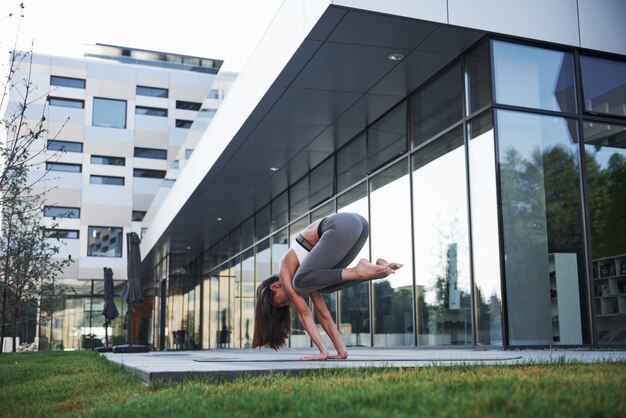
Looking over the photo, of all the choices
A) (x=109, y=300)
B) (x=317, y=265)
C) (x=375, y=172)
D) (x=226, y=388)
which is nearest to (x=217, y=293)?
(x=109, y=300)

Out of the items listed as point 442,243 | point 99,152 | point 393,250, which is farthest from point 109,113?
point 442,243

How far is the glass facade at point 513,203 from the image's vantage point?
8.45m

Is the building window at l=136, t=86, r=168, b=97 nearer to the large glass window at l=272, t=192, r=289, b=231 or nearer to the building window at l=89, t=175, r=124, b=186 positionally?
the building window at l=89, t=175, r=124, b=186

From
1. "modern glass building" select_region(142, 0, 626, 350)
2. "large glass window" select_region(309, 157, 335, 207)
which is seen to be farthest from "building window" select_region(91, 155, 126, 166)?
"modern glass building" select_region(142, 0, 626, 350)

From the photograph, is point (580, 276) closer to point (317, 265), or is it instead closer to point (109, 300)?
point (317, 265)

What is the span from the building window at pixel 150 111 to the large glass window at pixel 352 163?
88.1ft

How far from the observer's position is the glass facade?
845 cm

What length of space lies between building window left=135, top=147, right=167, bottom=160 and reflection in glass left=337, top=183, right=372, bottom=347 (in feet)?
87.1

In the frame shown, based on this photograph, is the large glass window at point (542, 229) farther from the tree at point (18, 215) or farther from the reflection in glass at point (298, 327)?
the reflection in glass at point (298, 327)

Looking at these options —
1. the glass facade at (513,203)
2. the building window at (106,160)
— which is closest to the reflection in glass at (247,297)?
the glass facade at (513,203)

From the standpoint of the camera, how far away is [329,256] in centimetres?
561

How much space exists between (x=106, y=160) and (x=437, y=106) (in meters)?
30.3

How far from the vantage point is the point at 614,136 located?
9.32 m

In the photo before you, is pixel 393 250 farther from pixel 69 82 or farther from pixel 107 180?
pixel 69 82
